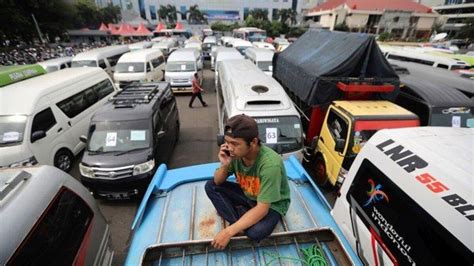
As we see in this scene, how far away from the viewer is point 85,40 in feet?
163

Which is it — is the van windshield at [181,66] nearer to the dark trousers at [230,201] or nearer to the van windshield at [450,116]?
the van windshield at [450,116]

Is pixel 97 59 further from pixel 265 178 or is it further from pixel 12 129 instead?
pixel 265 178

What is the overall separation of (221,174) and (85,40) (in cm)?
5976

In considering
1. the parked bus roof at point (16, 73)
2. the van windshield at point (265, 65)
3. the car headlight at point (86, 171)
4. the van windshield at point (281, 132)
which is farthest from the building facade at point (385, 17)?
the car headlight at point (86, 171)

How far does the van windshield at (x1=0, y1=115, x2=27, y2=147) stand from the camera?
524 centimetres

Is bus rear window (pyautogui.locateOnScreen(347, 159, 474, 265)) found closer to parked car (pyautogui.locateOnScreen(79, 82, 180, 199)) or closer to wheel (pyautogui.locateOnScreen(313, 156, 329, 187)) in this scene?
wheel (pyautogui.locateOnScreen(313, 156, 329, 187))

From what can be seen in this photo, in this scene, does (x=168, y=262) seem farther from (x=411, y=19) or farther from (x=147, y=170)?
(x=411, y=19)

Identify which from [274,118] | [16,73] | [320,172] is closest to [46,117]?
[16,73]

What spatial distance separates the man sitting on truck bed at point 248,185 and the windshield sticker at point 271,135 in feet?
8.68

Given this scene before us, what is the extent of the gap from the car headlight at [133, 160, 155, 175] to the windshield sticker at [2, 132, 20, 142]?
9.11ft

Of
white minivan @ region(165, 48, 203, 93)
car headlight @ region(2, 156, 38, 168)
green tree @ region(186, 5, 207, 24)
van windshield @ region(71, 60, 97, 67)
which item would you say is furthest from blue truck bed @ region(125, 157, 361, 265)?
green tree @ region(186, 5, 207, 24)

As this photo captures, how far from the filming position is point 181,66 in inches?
523

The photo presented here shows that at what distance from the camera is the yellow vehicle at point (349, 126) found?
186 inches

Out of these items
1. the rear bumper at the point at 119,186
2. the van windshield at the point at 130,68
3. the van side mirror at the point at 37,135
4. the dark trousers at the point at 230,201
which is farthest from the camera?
the van windshield at the point at 130,68
